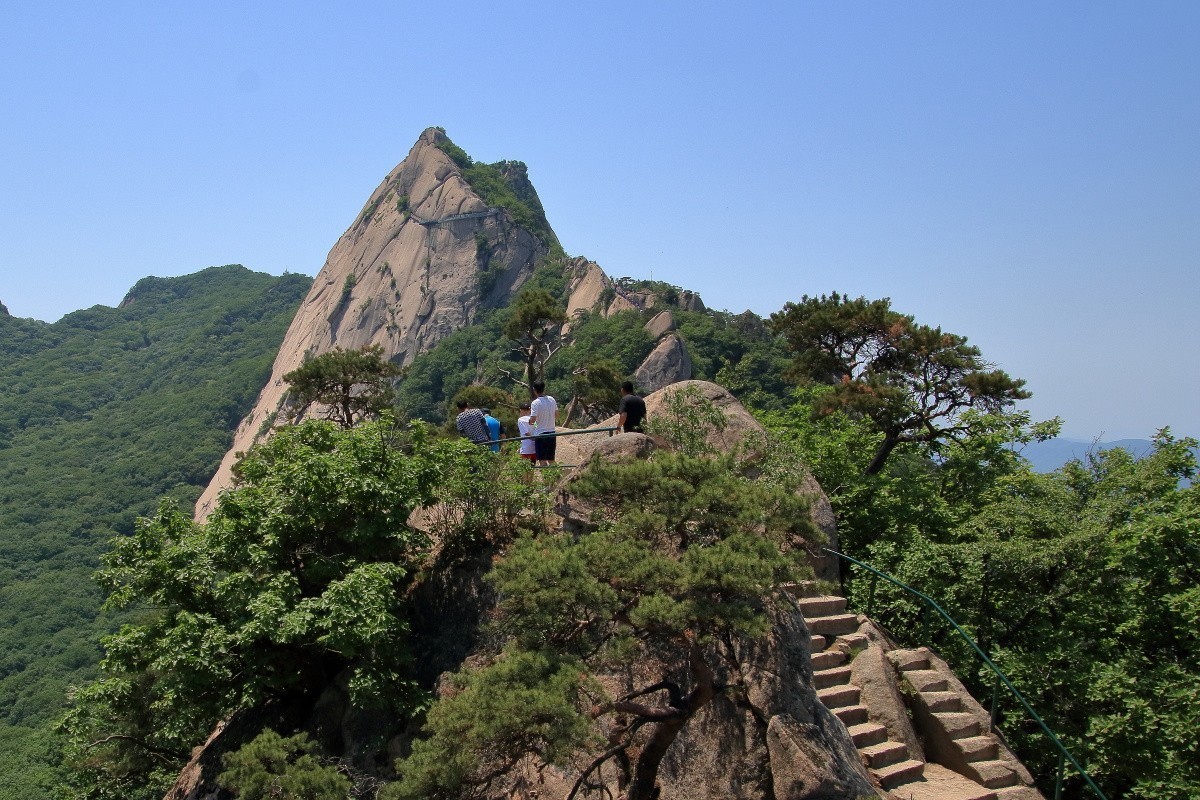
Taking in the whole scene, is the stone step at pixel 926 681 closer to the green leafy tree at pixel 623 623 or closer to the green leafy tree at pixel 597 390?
the green leafy tree at pixel 623 623

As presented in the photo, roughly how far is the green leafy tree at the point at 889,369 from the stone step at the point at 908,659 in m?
7.84

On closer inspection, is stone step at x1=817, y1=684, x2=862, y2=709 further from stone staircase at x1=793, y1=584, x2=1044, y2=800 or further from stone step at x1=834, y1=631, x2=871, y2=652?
stone step at x1=834, y1=631, x2=871, y2=652

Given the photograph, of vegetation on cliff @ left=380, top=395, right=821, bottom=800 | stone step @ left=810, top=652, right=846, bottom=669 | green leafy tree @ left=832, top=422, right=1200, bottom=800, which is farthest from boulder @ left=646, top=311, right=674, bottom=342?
vegetation on cliff @ left=380, top=395, right=821, bottom=800

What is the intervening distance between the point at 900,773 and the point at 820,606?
216cm


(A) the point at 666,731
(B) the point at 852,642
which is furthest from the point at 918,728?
(A) the point at 666,731

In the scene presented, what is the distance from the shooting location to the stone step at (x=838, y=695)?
983 cm

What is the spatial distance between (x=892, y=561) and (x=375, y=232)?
8424 centimetres

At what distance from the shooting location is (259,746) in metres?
9.06

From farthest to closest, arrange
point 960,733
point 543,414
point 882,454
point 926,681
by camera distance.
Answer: point 882,454 < point 543,414 < point 926,681 < point 960,733

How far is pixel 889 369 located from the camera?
806 inches

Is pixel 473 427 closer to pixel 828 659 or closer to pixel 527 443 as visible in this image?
pixel 527 443

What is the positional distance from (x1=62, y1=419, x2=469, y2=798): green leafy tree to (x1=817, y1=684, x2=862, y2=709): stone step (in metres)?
4.13

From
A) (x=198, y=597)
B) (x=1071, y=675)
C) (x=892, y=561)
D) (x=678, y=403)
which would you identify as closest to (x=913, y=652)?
(x=1071, y=675)

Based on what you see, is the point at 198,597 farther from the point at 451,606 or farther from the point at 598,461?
the point at 598,461
